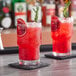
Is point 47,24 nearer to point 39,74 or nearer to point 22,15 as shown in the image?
point 22,15

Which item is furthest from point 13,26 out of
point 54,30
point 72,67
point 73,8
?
point 72,67

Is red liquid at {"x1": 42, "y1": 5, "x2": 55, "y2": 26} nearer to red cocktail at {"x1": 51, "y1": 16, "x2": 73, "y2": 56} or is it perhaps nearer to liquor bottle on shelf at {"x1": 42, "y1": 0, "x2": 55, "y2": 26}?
liquor bottle on shelf at {"x1": 42, "y1": 0, "x2": 55, "y2": 26}

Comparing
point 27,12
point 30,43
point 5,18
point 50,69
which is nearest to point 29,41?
point 30,43

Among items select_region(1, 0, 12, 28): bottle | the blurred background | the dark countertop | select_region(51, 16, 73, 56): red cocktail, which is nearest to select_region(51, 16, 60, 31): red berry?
select_region(51, 16, 73, 56): red cocktail

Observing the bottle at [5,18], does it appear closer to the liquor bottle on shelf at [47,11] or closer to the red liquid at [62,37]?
the liquor bottle on shelf at [47,11]

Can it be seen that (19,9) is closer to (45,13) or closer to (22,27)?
(45,13)

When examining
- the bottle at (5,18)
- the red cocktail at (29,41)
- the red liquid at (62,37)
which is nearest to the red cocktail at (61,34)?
the red liquid at (62,37)
